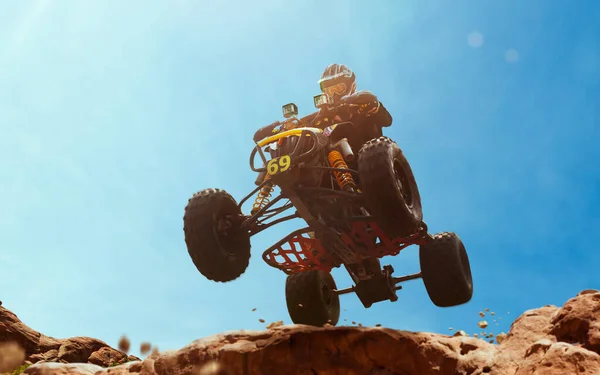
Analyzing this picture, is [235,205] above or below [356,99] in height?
below

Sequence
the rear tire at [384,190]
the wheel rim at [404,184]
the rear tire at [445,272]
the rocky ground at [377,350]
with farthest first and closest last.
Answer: the rear tire at [445,272] → the wheel rim at [404,184] → the rear tire at [384,190] → the rocky ground at [377,350]

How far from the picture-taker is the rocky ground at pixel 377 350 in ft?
15.3

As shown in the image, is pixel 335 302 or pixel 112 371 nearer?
pixel 112 371

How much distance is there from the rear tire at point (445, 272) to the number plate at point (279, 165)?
3.16 meters

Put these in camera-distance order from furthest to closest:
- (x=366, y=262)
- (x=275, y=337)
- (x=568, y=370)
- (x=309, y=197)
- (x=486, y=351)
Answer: (x=366, y=262) < (x=309, y=197) < (x=275, y=337) < (x=486, y=351) < (x=568, y=370)

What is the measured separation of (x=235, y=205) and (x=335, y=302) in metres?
3.19

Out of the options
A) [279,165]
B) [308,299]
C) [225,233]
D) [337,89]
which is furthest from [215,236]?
[337,89]

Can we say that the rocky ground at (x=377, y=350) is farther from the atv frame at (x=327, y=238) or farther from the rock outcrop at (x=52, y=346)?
the rock outcrop at (x=52, y=346)

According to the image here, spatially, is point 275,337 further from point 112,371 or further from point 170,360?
point 112,371

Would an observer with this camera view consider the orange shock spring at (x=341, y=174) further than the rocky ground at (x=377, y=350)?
Yes

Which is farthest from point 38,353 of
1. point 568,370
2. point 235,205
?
point 568,370

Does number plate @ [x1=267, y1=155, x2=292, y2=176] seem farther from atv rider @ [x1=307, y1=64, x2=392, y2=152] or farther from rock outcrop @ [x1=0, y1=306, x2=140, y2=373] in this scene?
rock outcrop @ [x1=0, y1=306, x2=140, y2=373]

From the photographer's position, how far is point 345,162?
8016 mm

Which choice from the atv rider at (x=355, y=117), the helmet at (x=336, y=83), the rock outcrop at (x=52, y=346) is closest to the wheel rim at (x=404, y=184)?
the atv rider at (x=355, y=117)
